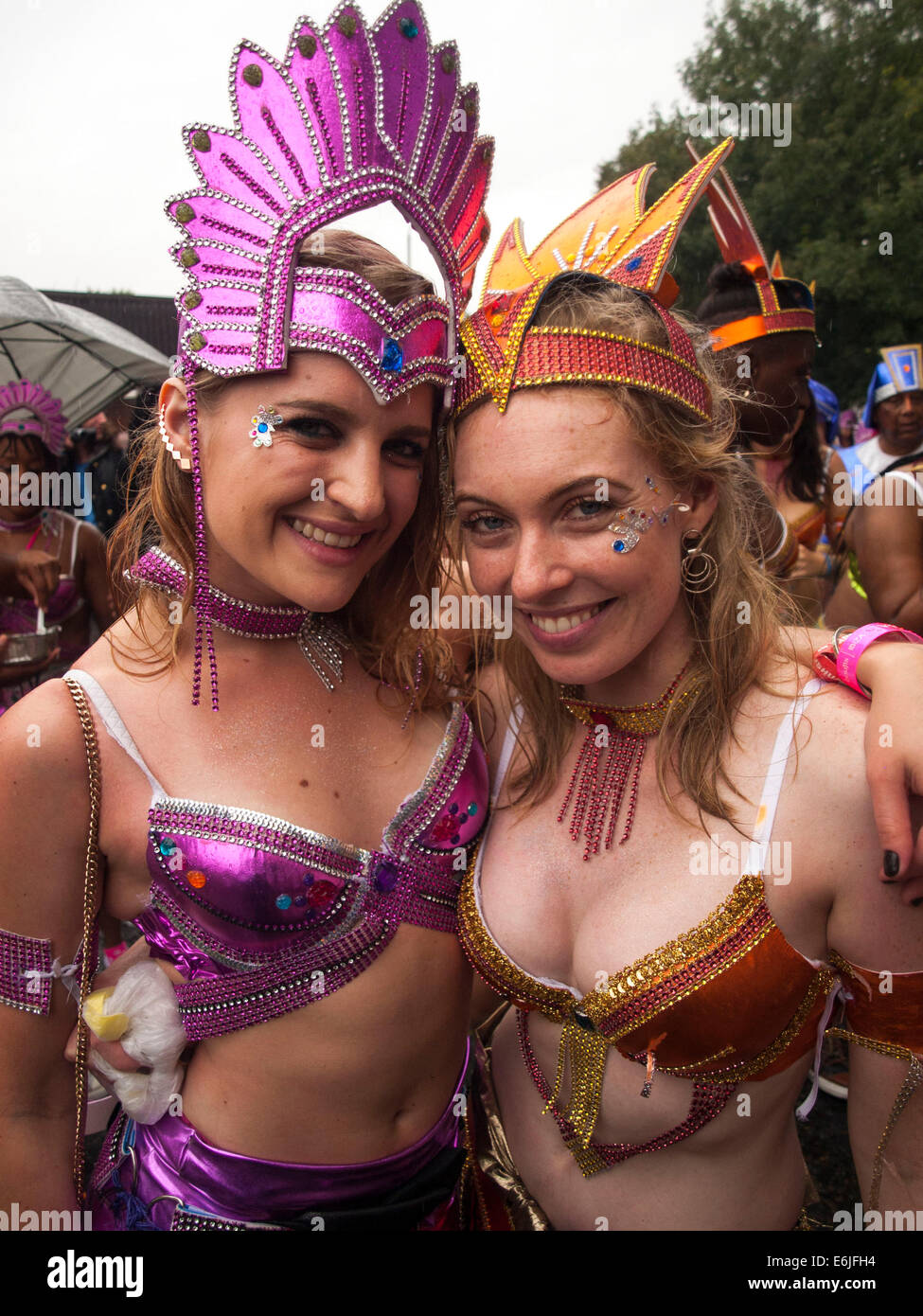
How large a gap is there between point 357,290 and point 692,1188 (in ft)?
5.53

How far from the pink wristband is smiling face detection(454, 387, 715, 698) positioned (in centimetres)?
31

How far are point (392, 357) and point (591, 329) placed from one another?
36 cm

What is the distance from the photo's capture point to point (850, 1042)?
65.6 inches

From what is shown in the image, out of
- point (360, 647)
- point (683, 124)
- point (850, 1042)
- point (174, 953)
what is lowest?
point (850, 1042)

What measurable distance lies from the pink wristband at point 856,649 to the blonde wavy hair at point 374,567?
0.79 metres

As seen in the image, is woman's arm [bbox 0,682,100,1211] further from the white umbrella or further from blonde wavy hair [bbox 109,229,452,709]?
the white umbrella

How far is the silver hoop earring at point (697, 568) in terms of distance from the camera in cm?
175

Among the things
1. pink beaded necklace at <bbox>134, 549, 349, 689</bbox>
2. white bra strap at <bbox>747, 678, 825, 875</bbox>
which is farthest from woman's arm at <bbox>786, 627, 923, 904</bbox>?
pink beaded necklace at <bbox>134, 549, 349, 689</bbox>

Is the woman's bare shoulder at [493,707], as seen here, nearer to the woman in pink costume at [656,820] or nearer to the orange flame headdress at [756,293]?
the woman in pink costume at [656,820]

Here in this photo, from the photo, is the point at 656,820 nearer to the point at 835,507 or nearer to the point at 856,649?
the point at 856,649

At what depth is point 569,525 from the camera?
159cm

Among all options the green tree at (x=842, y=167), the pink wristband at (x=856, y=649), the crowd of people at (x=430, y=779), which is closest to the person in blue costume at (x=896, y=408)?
the pink wristband at (x=856, y=649)

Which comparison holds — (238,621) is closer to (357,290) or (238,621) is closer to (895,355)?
(357,290)
